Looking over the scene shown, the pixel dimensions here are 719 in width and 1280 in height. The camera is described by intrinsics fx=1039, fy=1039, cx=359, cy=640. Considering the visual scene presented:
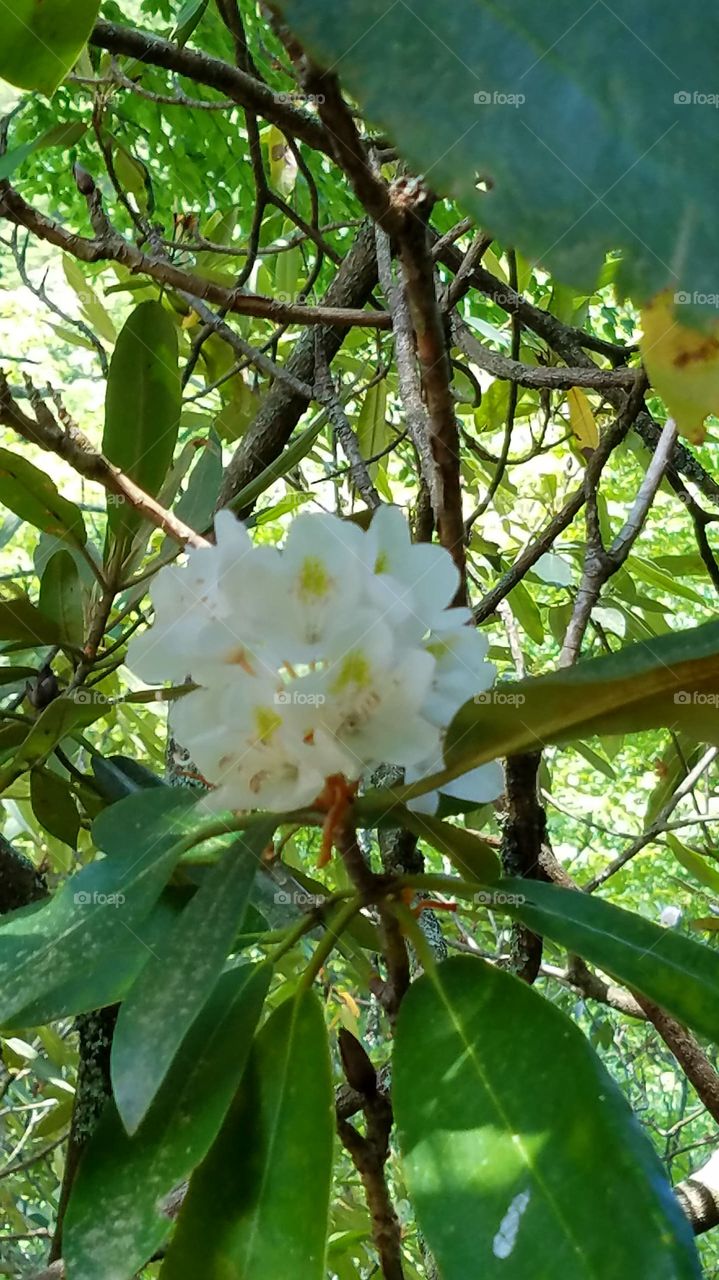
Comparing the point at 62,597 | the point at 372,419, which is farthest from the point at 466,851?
the point at 372,419

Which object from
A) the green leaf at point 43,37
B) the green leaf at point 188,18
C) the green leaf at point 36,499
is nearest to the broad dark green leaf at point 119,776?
the green leaf at point 36,499

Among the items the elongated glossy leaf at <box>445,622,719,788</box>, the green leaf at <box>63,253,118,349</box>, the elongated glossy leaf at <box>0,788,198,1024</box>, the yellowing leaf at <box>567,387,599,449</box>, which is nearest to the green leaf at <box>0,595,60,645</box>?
the elongated glossy leaf at <box>0,788,198,1024</box>

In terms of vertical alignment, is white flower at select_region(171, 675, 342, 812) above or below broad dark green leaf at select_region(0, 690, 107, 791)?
below

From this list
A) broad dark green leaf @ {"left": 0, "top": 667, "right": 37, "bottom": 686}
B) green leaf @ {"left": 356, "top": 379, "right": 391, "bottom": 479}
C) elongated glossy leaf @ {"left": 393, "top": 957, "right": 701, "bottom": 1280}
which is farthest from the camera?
green leaf @ {"left": 356, "top": 379, "right": 391, "bottom": 479}

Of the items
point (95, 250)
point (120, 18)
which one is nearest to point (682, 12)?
point (95, 250)

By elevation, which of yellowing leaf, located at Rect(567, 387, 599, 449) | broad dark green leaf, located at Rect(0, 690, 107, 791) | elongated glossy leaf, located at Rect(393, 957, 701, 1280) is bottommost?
elongated glossy leaf, located at Rect(393, 957, 701, 1280)

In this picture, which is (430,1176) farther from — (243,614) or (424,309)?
(424,309)

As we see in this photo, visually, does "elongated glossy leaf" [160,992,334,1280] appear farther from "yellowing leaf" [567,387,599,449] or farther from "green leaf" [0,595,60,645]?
"yellowing leaf" [567,387,599,449]

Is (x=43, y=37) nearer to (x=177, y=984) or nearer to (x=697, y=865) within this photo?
(x=177, y=984)
